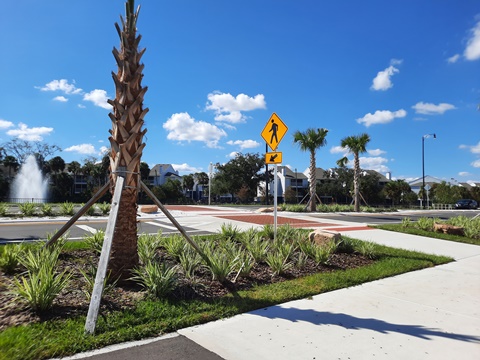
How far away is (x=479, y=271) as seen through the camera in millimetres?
7754

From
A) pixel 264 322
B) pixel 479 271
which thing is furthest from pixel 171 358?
pixel 479 271

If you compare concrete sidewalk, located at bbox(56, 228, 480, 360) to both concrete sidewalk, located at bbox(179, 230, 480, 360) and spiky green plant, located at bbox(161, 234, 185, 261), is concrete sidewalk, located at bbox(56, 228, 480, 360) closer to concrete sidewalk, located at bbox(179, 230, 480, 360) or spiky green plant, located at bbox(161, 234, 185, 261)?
concrete sidewalk, located at bbox(179, 230, 480, 360)

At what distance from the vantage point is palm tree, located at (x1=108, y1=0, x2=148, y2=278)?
16.4ft

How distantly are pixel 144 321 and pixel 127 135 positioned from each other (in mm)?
2653

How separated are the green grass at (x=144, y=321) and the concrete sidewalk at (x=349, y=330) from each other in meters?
0.16

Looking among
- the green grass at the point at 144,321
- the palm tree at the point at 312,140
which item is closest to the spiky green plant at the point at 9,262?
the green grass at the point at 144,321

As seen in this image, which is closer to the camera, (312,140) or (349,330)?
(349,330)

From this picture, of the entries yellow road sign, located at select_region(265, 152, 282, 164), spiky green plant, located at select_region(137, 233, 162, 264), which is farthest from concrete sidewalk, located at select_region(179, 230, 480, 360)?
yellow road sign, located at select_region(265, 152, 282, 164)

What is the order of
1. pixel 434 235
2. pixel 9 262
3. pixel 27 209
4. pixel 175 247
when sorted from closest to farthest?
pixel 9 262 < pixel 175 247 < pixel 434 235 < pixel 27 209

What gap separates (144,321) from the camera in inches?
154

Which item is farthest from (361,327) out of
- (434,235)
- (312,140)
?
(312,140)

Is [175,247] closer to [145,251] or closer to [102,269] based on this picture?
[145,251]

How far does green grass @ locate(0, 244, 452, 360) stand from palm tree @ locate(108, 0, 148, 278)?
103 cm

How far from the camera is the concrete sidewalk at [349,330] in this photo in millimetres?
3402
